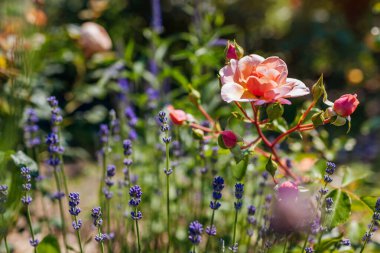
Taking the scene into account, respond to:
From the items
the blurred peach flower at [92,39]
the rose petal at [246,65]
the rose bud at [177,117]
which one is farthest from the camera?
the blurred peach flower at [92,39]

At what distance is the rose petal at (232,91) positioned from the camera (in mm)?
1096

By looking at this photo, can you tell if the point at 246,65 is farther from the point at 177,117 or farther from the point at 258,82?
the point at 177,117

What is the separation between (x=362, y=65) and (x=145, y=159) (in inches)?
136

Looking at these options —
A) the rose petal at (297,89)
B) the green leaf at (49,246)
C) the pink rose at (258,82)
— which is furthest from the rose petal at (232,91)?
the green leaf at (49,246)

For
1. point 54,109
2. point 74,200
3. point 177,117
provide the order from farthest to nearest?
point 54,109 → point 177,117 → point 74,200

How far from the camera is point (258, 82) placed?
3.65 feet

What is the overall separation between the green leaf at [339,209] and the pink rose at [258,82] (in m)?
0.36

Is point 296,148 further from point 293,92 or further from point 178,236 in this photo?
point 293,92

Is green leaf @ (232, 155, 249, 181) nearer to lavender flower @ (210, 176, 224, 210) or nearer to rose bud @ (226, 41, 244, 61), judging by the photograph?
lavender flower @ (210, 176, 224, 210)

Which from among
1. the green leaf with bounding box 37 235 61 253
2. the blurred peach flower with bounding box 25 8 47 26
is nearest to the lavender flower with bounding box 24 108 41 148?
the green leaf with bounding box 37 235 61 253

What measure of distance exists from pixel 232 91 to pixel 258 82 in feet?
0.20

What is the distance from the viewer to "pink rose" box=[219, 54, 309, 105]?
3.64ft

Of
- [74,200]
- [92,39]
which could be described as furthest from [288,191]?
[92,39]

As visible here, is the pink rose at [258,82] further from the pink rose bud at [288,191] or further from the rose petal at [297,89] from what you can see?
the pink rose bud at [288,191]
